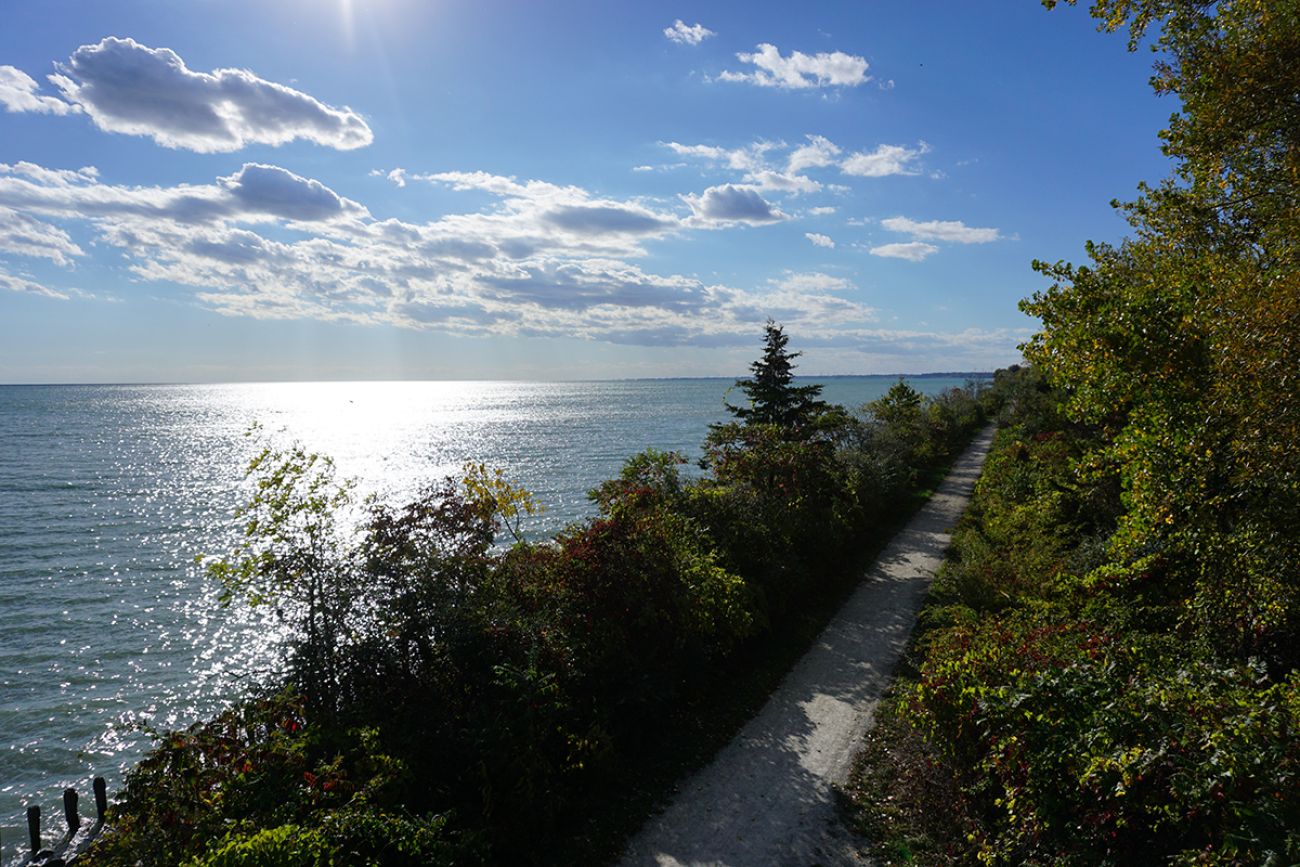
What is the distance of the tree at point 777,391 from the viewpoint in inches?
988

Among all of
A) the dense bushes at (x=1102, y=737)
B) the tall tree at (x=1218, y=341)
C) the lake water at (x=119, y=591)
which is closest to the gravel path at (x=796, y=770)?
the dense bushes at (x=1102, y=737)

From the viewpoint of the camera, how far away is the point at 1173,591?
9016mm

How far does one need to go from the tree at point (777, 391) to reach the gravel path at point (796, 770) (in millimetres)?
10841

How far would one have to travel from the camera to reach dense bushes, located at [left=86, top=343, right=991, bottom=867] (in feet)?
18.5

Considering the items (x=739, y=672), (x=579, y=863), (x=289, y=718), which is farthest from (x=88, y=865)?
(x=739, y=672)

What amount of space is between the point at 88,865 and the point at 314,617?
10.3ft

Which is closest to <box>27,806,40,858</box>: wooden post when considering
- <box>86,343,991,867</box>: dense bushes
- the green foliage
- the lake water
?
Result: the lake water

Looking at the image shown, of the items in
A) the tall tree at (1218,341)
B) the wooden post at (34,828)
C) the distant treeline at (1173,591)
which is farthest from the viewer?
the wooden post at (34,828)

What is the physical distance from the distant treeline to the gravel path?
1.86ft

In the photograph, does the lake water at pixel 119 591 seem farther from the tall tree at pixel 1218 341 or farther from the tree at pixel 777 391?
the tall tree at pixel 1218 341

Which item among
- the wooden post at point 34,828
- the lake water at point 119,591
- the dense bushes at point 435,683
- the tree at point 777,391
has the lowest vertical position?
the lake water at point 119,591

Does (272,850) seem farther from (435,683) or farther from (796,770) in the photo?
(796,770)

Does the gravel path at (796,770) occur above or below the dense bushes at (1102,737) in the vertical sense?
below

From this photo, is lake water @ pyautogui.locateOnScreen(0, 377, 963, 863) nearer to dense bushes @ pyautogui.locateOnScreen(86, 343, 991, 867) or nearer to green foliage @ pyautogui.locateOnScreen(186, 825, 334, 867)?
dense bushes @ pyautogui.locateOnScreen(86, 343, 991, 867)
